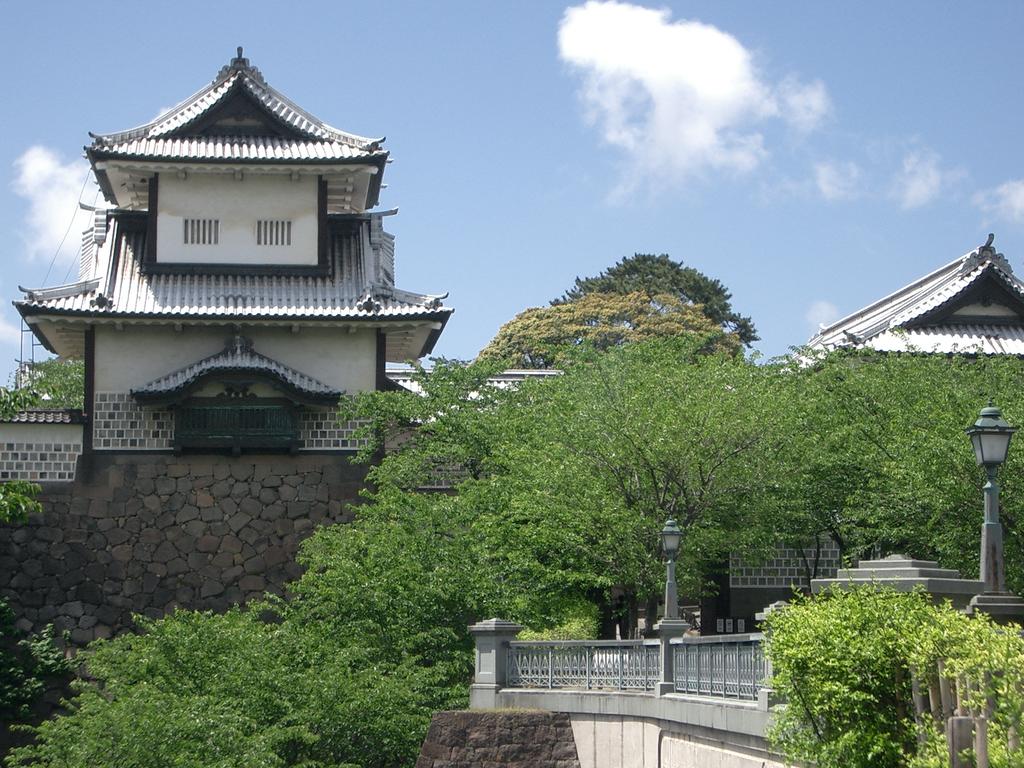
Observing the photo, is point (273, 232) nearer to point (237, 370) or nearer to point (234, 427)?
point (237, 370)

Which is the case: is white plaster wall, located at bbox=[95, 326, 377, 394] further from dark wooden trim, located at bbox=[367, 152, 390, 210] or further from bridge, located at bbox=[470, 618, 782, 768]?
bridge, located at bbox=[470, 618, 782, 768]

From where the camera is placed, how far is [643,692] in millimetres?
22438

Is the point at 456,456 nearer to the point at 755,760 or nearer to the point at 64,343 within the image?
the point at 64,343

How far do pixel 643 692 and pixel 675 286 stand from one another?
1778 inches

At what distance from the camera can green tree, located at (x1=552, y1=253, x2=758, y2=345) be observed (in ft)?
217

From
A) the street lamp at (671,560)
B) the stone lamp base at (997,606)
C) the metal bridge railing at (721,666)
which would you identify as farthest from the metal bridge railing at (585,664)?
the stone lamp base at (997,606)

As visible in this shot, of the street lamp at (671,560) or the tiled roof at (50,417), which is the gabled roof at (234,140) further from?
the street lamp at (671,560)

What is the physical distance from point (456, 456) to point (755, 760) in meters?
16.4

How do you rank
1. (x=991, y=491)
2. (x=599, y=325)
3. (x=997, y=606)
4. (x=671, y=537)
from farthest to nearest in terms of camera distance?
(x=599, y=325)
(x=671, y=537)
(x=991, y=491)
(x=997, y=606)

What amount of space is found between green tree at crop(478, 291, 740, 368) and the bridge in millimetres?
34792

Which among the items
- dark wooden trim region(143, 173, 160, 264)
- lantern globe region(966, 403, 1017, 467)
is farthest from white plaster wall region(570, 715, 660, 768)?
dark wooden trim region(143, 173, 160, 264)

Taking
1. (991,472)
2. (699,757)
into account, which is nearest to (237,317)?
(699,757)

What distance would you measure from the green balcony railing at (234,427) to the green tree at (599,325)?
24034 mm

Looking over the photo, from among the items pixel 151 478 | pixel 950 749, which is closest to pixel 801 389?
pixel 151 478
